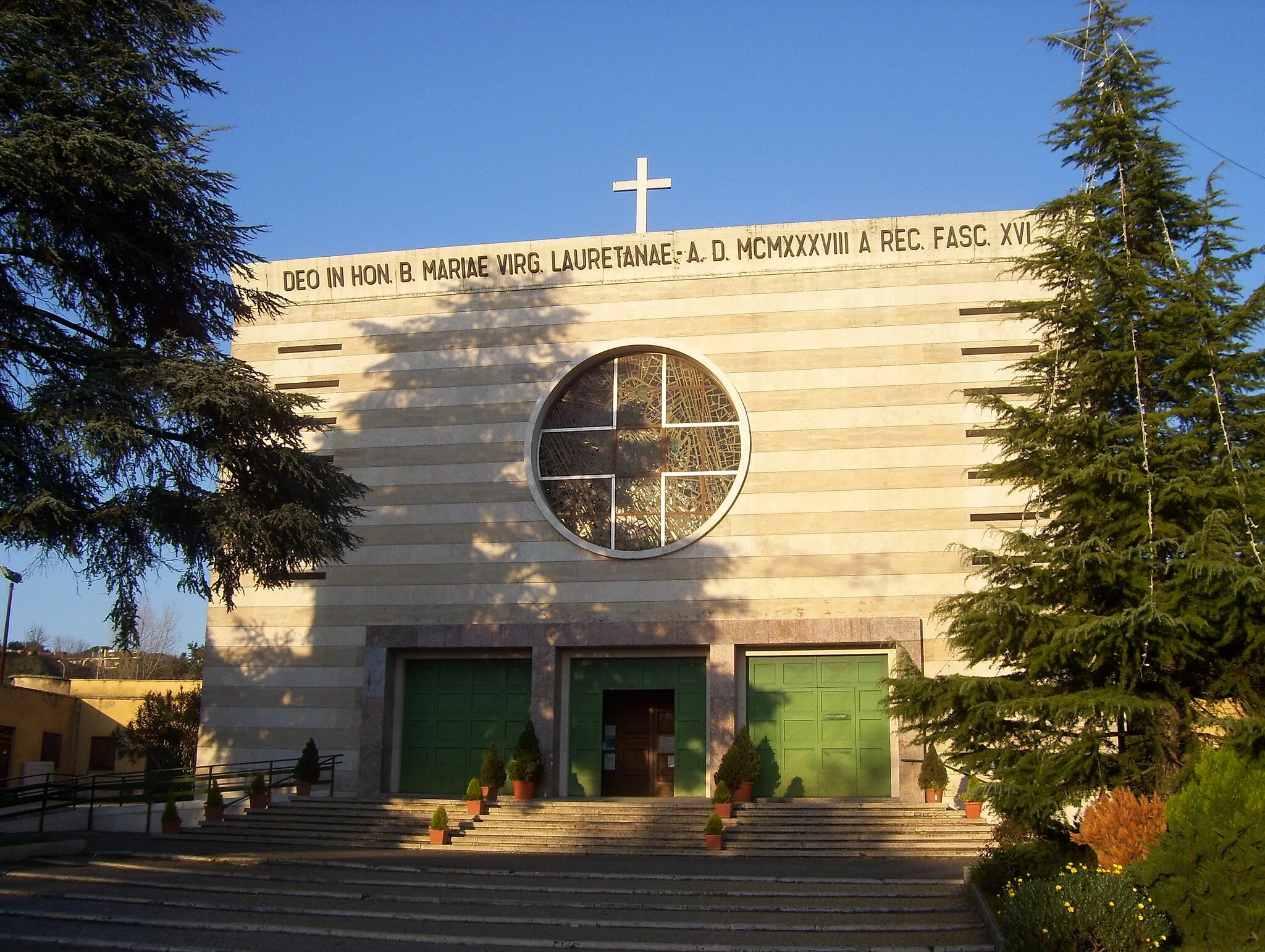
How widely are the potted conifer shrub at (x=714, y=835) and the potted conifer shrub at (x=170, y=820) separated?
9474mm

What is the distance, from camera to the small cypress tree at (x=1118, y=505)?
12555 millimetres

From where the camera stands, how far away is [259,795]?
22156mm

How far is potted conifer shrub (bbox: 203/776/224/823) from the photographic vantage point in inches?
850

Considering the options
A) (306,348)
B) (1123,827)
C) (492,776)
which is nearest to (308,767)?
(492,776)

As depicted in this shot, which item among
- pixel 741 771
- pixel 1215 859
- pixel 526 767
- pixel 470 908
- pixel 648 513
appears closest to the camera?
pixel 1215 859

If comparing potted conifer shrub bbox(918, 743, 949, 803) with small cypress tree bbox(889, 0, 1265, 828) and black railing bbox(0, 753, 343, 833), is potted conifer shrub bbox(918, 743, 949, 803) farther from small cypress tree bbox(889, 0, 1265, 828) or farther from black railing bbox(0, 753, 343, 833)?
black railing bbox(0, 753, 343, 833)

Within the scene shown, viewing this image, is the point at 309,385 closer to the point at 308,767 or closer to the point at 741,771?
the point at 308,767

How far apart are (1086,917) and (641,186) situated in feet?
59.5

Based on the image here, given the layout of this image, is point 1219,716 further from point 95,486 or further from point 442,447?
point 442,447

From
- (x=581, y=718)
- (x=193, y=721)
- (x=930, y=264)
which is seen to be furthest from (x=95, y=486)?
(x=193, y=721)

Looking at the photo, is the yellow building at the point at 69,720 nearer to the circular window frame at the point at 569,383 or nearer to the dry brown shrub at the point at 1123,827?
the circular window frame at the point at 569,383

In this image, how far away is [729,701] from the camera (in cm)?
2291

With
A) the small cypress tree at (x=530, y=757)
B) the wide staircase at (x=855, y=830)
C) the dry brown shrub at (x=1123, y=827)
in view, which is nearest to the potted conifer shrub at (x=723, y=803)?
the wide staircase at (x=855, y=830)

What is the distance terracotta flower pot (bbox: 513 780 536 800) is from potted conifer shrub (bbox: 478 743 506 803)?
0.29 m
